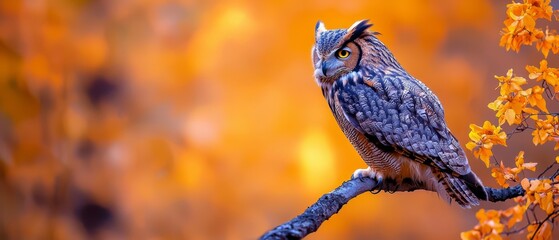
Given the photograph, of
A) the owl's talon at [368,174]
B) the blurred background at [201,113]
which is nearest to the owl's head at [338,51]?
the owl's talon at [368,174]

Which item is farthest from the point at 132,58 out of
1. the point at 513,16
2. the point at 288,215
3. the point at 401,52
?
the point at 513,16

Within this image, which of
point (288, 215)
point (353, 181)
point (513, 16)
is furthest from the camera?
point (288, 215)

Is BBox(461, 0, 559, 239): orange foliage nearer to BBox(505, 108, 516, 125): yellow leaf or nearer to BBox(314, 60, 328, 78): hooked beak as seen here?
BBox(505, 108, 516, 125): yellow leaf

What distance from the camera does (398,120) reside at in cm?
164

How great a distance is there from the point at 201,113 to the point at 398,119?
696 millimetres

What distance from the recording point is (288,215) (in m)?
2.02

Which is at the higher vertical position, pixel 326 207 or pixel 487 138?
pixel 487 138

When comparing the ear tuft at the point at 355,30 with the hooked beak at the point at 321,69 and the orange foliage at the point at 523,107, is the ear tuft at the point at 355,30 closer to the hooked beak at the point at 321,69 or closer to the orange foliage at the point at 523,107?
the hooked beak at the point at 321,69

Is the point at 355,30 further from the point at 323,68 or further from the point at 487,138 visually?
the point at 487,138

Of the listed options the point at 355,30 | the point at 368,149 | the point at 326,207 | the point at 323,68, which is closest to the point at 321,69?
the point at 323,68

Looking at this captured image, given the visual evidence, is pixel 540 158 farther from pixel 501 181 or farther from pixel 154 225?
pixel 154 225

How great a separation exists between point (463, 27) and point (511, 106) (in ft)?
2.43

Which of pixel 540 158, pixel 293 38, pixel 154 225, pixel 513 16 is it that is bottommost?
pixel 154 225

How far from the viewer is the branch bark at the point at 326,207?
3.80 ft
